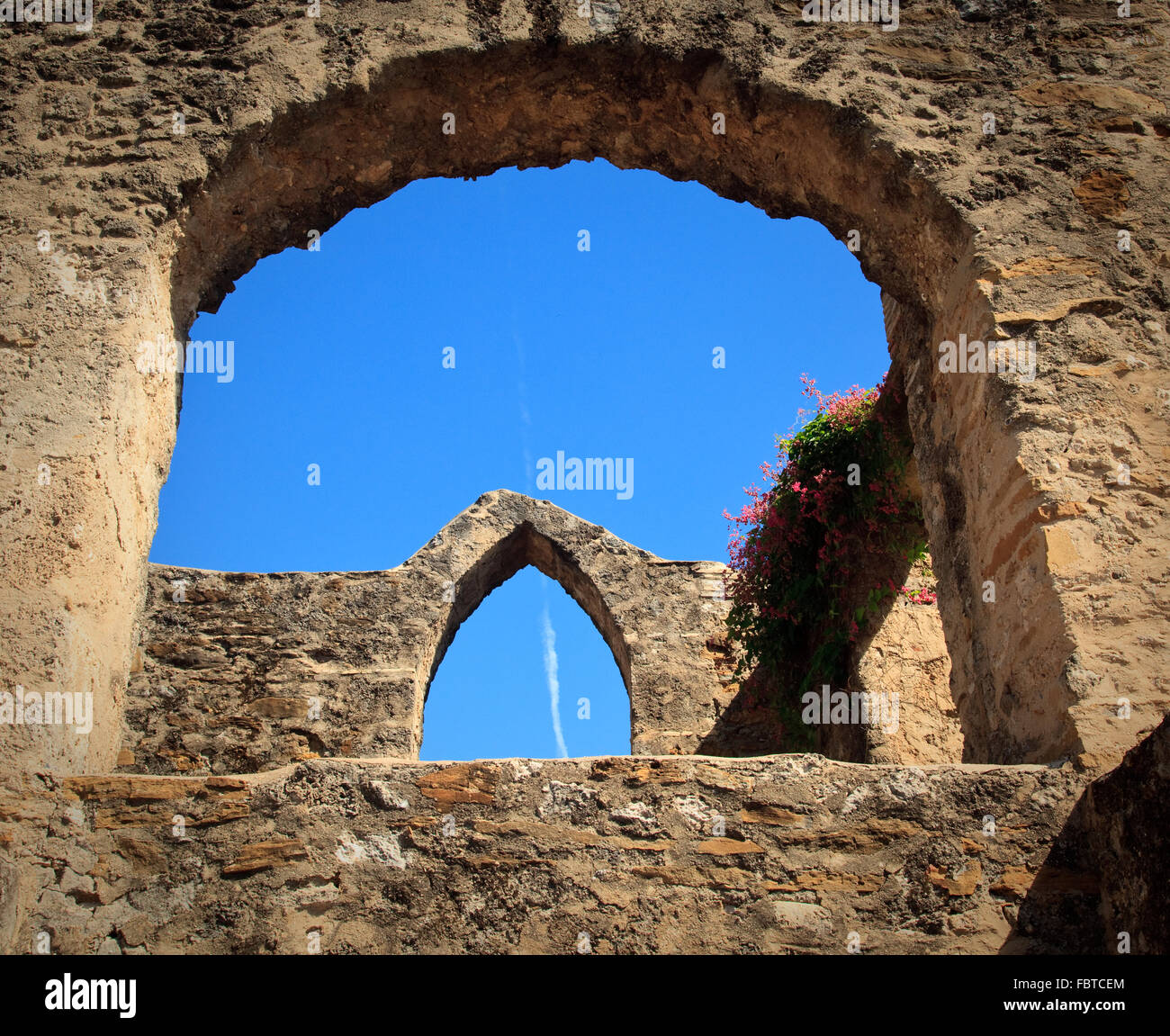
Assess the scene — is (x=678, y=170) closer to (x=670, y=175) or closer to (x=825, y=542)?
(x=670, y=175)

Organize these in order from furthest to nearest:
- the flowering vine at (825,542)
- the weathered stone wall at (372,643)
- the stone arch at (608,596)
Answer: the stone arch at (608,596)
the weathered stone wall at (372,643)
the flowering vine at (825,542)

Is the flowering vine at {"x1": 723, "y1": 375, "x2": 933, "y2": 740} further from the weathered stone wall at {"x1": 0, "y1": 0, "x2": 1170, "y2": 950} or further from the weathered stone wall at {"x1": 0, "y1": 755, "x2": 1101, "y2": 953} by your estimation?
the weathered stone wall at {"x1": 0, "y1": 755, "x2": 1101, "y2": 953}

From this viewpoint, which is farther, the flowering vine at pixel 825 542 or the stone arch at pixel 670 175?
the flowering vine at pixel 825 542

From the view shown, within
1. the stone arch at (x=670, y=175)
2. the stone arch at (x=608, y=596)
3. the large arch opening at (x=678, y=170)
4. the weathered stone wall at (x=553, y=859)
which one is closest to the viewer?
the weathered stone wall at (x=553, y=859)

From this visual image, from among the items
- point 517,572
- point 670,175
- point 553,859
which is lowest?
point 553,859

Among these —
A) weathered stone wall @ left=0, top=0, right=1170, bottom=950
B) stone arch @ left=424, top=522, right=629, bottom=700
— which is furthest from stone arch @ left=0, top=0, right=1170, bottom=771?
stone arch @ left=424, top=522, right=629, bottom=700

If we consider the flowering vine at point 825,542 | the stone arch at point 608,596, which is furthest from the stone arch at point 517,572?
the flowering vine at point 825,542

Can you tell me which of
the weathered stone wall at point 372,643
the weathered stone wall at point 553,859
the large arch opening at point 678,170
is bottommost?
the weathered stone wall at point 553,859

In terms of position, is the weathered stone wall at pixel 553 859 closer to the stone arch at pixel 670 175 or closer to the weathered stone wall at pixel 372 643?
the stone arch at pixel 670 175

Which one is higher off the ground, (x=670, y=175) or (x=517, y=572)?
(x=670, y=175)

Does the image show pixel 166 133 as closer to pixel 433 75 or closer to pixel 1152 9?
pixel 433 75

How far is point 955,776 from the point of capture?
8.20 ft

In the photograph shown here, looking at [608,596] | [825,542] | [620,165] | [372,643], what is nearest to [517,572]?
[608,596]
